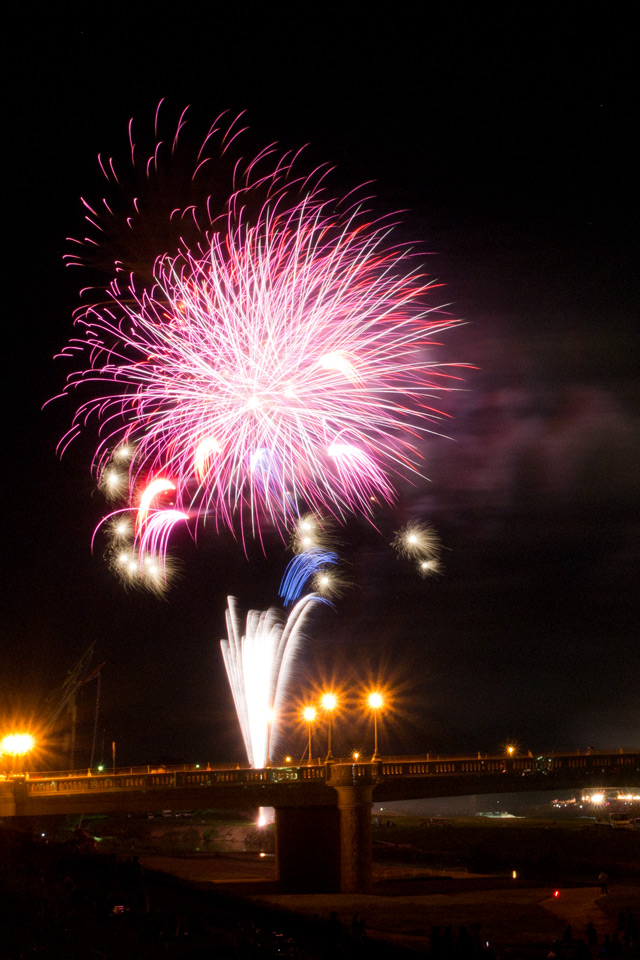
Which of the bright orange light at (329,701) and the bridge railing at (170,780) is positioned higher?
the bright orange light at (329,701)

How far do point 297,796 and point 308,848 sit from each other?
385cm

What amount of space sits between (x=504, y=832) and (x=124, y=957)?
11414 cm

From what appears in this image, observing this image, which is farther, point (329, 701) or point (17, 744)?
point (17, 744)

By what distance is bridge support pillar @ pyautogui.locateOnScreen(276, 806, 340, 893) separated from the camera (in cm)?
6116

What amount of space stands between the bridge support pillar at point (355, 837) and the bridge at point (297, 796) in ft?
0.19

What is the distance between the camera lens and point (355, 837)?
60.2 metres

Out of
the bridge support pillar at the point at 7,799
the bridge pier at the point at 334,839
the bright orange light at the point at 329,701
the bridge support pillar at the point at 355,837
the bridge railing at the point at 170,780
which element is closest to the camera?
the bridge support pillar at the point at 355,837

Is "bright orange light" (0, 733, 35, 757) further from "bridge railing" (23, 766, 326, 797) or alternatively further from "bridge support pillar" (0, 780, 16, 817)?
"bridge support pillar" (0, 780, 16, 817)

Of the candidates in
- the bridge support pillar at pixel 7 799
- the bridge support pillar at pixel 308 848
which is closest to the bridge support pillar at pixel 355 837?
the bridge support pillar at pixel 308 848

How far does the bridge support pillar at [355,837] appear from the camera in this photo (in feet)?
194

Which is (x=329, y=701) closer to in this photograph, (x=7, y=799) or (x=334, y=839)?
(x=334, y=839)

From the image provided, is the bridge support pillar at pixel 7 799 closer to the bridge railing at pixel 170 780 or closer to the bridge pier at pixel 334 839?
the bridge railing at pixel 170 780

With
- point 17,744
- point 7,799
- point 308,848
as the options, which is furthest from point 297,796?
point 17,744

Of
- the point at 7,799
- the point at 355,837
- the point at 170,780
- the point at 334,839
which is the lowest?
the point at 355,837
